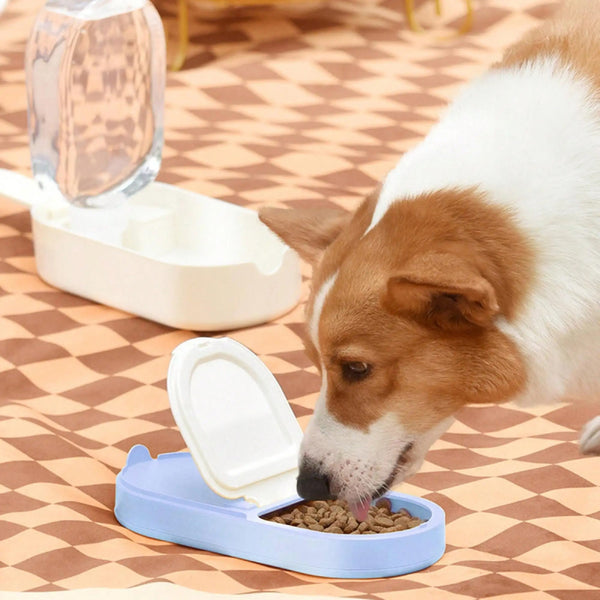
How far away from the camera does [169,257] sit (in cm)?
251

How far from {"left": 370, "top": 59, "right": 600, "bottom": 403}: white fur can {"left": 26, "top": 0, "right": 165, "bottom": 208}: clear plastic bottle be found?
1.24 metres

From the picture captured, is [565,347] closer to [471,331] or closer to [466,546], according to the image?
[471,331]

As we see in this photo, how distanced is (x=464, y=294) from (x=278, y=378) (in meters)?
Result: 0.87

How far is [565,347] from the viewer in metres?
1.42

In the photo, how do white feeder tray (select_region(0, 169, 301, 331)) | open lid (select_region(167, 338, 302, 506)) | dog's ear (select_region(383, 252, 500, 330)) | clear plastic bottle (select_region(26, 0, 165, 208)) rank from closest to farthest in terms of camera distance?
dog's ear (select_region(383, 252, 500, 330))
open lid (select_region(167, 338, 302, 506))
white feeder tray (select_region(0, 169, 301, 331))
clear plastic bottle (select_region(26, 0, 165, 208))

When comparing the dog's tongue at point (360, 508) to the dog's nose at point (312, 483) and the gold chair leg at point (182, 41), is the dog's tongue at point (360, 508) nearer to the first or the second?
the dog's nose at point (312, 483)

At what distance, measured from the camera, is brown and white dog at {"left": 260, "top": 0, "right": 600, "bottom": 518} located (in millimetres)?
1374

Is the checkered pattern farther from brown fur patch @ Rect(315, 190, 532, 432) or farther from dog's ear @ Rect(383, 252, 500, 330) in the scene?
dog's ear @ Rect(383, 252, 500, 330)

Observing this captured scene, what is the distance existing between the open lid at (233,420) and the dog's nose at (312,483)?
0.16m

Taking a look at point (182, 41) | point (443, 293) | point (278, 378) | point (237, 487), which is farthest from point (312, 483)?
point (182, 41)

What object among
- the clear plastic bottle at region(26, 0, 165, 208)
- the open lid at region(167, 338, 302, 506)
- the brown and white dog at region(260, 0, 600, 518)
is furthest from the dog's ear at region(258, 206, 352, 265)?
the clear plastic bottle at region(26, 0, 165, 208)

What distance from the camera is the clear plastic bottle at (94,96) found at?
8.29 ft

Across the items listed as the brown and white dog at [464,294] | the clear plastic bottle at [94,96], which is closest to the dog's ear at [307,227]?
the brown and white dog at [464,294]

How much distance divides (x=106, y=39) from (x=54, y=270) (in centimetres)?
52
